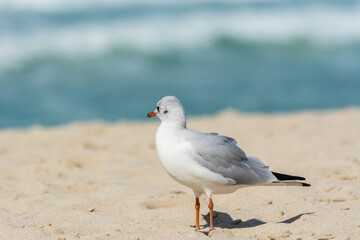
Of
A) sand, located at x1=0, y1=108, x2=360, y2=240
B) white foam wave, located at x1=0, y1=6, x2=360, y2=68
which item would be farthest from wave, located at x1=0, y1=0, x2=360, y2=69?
sand, located at x1=0, y1=108, x2=360, y2=240

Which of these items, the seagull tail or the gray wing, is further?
the seagull tail

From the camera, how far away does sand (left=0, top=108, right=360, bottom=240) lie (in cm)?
304

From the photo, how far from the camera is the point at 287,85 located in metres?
11.4

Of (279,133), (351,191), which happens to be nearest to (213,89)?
(279,133)

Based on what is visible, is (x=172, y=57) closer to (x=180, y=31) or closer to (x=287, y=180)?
(x=180, y=31)

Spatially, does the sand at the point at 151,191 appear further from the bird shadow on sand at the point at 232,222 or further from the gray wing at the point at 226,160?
the gray wing at the point at 226,160

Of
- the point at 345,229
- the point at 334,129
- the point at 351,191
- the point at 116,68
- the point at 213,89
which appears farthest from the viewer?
the point at 116,68

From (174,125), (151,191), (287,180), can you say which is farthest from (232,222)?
(151,191)

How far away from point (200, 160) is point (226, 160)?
19 cm

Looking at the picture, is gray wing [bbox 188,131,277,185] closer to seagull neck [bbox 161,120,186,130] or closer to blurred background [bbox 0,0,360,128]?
seagull neck [bbox 161,120,186,130]

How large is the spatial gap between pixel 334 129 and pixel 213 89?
5.49 metres

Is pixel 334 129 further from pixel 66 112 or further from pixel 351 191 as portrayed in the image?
pixel 66 112

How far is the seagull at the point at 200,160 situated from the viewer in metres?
2.91

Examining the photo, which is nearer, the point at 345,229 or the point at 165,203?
the point at 345,229
